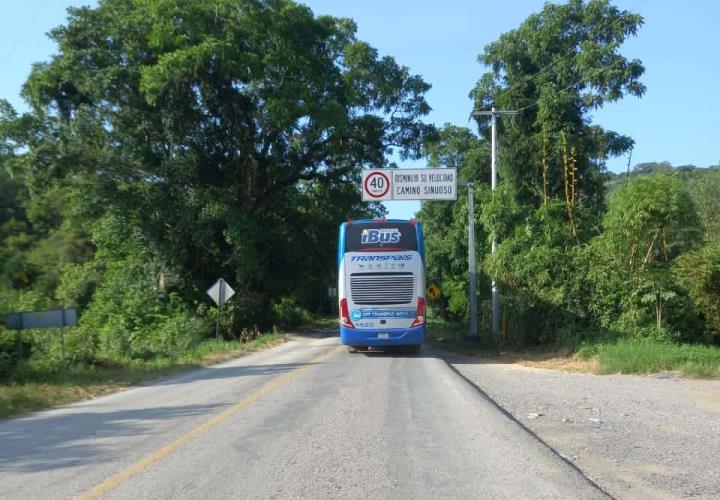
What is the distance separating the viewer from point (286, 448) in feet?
26.8

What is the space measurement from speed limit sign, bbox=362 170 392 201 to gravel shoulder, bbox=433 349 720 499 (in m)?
13.4

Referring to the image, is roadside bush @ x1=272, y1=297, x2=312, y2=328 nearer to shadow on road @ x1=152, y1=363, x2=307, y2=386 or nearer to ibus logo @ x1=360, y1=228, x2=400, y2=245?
ibus logo @ x1=360, y1=228, x2=400, y2=245

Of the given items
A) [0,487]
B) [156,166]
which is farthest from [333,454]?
[156,166]

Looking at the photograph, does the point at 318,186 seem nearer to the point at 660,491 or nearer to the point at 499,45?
the point at 499,45

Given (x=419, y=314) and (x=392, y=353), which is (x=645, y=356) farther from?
(x=392, y=353)

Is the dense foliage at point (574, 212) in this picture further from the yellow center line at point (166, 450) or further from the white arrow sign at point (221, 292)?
the yellow center line at point (166, 450)

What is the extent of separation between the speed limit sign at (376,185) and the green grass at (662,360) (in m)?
13.2

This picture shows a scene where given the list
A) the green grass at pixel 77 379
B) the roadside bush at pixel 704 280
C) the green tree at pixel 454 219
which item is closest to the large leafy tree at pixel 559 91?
the green tree at pixel 454 219

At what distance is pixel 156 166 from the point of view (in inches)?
1400


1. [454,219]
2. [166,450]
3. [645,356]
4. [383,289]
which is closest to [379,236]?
[383,289]

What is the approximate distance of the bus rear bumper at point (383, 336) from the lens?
21.8m

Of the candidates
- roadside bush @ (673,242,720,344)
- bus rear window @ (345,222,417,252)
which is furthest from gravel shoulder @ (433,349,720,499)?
bus rear window @ (345,222,417,252)

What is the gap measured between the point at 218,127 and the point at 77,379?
22845 millimetres

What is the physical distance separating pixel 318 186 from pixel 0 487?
3483cm
